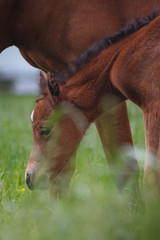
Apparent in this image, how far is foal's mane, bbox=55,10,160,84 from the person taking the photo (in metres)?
3.64

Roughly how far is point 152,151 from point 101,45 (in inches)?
42.6

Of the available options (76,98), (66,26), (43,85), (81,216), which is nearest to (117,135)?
(76,98)

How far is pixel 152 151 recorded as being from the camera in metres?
3.12

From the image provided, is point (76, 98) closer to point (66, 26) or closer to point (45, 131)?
point (45, 131)

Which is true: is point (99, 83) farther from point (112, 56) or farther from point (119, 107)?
point (119, 107)

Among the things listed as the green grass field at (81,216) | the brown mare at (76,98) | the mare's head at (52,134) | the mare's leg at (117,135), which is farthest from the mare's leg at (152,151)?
the mare's leg at (117,135)

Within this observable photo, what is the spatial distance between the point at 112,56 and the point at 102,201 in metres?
1.47

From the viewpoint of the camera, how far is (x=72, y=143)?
3.73 metres

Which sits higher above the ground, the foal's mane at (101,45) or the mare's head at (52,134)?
the foal's mane at (101,45)

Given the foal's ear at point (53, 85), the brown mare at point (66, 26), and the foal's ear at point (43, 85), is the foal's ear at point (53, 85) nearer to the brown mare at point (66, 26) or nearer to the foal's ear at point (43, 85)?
the foal's ear at point (43, 85)

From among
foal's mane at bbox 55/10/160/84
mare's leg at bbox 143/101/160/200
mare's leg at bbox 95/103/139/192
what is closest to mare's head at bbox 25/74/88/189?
foal's mane at bbox 55/10/160/84

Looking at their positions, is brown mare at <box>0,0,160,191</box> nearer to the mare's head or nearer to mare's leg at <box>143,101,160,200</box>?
the mare's head

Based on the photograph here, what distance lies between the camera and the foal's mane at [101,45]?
364 centimetres

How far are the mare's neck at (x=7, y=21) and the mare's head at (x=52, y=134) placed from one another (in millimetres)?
851
